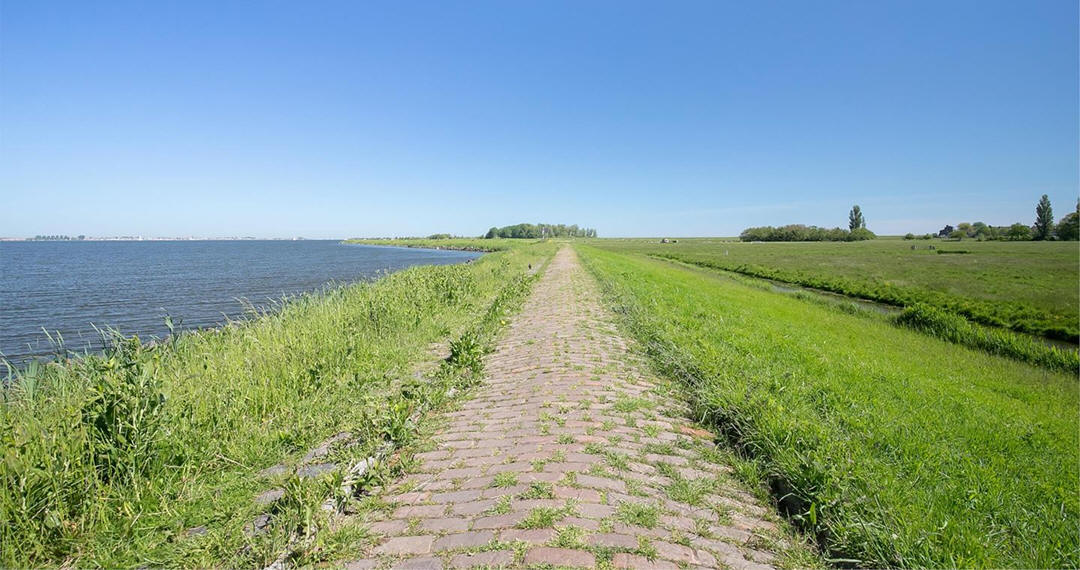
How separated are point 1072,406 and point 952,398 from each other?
318 cm

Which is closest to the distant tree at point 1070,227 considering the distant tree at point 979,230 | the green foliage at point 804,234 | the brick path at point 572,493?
the distant tree at point 979,230

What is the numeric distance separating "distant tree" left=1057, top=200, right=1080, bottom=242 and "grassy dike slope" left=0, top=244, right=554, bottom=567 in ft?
390

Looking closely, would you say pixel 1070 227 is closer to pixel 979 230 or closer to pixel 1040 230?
pixel 1040 230

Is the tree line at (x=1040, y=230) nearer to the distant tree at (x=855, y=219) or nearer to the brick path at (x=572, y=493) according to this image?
the distant tree at (x=855, y=219)

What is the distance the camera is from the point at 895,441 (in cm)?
447

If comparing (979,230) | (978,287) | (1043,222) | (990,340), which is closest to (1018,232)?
(1043,222)

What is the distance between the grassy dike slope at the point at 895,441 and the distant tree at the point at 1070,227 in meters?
108

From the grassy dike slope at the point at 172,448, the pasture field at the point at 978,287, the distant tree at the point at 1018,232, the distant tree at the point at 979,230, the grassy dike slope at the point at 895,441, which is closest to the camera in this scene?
the grassy dike slope at the point at 172,448

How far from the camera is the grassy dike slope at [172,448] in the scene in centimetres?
275

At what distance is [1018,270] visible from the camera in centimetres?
3238

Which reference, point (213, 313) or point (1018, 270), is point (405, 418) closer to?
point (213, 313)

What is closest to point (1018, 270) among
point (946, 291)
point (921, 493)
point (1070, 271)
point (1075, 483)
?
point (1070, 271)

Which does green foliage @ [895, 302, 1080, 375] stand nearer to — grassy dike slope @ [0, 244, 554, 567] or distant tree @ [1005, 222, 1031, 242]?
grassy dike slope @ [0, 244, 554, 567]

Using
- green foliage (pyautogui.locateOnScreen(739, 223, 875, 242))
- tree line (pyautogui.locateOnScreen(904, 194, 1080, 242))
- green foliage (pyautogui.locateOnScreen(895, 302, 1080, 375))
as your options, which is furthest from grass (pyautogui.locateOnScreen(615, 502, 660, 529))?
green foliage (pyautogui.locateOnScreen(739, 223, 875, 242))
